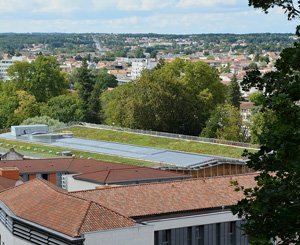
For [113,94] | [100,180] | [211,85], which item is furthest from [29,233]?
[113,94]

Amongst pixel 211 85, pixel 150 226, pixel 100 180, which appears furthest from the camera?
pixel 211 85

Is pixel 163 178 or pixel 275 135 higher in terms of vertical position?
pixel 275 135

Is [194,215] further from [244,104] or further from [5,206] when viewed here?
[244,104]

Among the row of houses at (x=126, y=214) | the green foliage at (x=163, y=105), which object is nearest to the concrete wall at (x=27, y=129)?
the green foliage at (x=163, y=105)

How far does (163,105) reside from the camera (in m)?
96.4

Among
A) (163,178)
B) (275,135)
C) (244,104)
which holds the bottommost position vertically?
(244,104)

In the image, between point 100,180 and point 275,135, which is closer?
point 275,135

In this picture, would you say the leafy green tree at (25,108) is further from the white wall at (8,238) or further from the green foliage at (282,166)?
the green foliage at (282,166)

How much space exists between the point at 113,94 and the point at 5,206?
89034mm

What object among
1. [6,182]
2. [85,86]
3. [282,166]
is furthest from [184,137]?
[282,166]

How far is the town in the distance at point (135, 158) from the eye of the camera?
28.6 m

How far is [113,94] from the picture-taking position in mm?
121562

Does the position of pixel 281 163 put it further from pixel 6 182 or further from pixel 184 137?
pixel 184 137

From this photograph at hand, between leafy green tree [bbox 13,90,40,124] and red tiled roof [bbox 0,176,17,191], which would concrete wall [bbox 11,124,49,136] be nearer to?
leafy green tree [bbox 13,90,40,124]
